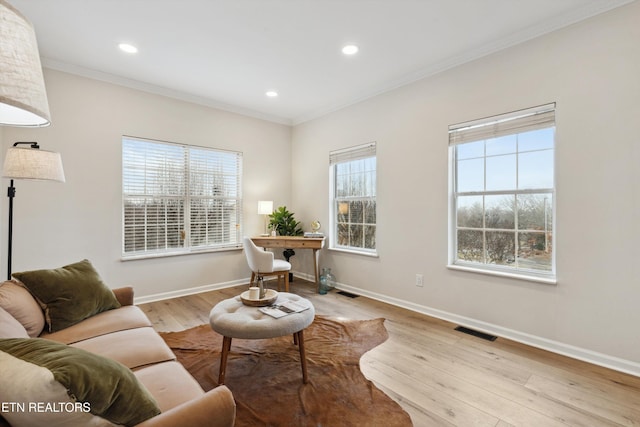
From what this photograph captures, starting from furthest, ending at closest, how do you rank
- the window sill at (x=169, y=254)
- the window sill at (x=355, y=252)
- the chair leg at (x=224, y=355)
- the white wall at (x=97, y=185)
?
the window sill at (x=355, y=252) → the window sill at (x=169, y=254) → the white wall at (x=97, y=185) → the chair leg at (x=224, y=355)

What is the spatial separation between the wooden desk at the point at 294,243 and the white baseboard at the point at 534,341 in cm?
122

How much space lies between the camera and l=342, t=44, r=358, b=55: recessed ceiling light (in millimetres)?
2951

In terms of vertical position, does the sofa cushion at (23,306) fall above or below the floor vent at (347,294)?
above

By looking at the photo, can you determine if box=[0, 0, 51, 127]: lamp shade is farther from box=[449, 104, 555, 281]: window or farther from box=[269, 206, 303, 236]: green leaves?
box=[269, 206, 303, 236]: green leaves

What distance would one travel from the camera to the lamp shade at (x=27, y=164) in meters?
2.27

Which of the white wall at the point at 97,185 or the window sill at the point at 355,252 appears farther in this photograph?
the window sill at the point at 355,252

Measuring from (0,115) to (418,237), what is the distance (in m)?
3.42

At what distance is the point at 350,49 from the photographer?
9.86 ft

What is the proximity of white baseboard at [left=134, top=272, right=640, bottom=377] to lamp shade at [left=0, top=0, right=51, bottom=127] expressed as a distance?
348 cm

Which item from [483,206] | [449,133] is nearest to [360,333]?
[483,206]

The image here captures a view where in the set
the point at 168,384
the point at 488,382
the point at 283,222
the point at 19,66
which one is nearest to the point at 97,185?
the point at 283,222

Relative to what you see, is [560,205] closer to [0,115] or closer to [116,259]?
[0,115]

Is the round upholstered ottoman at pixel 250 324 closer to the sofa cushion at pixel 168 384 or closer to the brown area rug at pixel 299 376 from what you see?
the brown area rug at pixel 299 376

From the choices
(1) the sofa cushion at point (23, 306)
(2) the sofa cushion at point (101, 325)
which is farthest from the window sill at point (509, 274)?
(1) the sofa cushion at point (23, 306)
